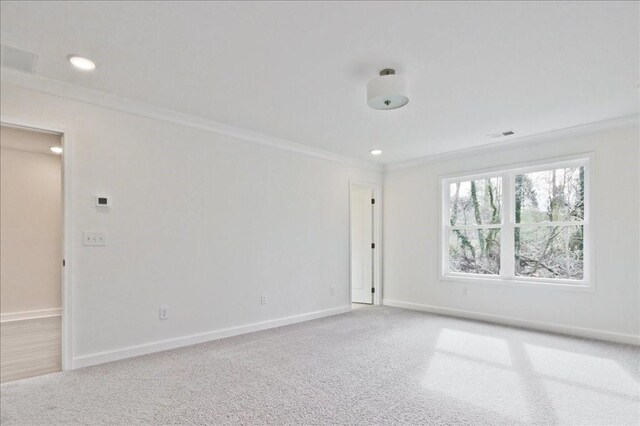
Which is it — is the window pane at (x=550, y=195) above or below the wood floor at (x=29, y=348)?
above

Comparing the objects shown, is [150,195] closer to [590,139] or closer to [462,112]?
[462,112]

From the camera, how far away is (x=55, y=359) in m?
3.25

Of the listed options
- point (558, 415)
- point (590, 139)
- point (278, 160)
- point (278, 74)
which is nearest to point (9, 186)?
point (278, 160)

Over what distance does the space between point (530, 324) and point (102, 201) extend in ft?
16.2

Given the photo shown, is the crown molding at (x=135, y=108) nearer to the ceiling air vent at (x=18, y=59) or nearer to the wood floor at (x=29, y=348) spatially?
the ceiling air vent at (x=18, y=59)

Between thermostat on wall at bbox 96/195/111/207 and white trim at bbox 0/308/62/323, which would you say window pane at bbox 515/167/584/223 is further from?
white trim at bbox 0/308/62/323

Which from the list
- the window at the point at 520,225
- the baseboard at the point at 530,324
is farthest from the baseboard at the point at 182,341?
the window at the point at 520,225

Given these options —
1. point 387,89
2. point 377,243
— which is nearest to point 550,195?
point 377,243

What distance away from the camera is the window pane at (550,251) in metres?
4.29

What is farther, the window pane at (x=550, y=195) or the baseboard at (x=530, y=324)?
the window pane at (x=550, y=195)

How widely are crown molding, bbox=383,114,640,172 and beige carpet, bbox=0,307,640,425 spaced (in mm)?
2336

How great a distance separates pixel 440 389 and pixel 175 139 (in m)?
3.31

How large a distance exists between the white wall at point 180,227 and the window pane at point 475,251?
1.92 metres

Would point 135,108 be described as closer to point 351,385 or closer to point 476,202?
point 351,385
